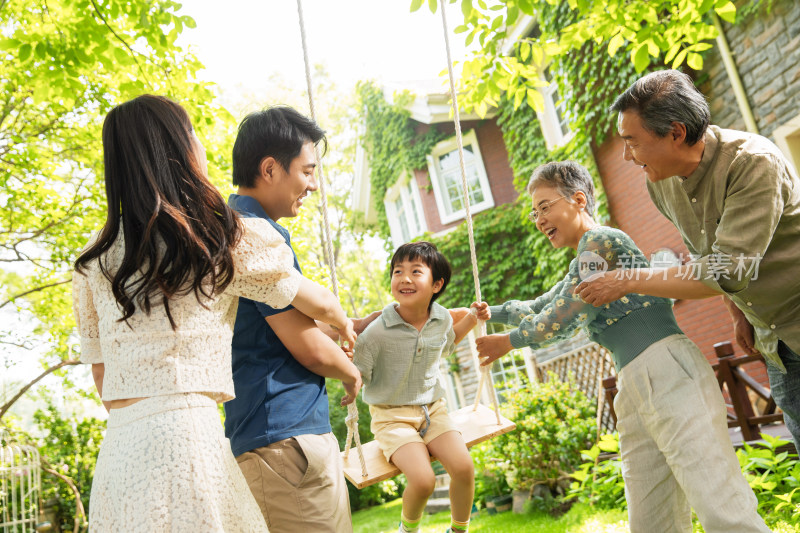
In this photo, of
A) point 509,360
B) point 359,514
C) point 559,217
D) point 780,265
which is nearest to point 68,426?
point 359,514

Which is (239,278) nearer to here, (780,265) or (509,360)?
(780,265)

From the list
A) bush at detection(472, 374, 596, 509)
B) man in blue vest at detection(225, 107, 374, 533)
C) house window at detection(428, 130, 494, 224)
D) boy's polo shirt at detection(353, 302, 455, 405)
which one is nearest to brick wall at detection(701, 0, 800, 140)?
bush at detection(472, 374, 596, 509)

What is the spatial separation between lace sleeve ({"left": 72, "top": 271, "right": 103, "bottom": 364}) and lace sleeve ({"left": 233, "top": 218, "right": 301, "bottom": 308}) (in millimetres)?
383

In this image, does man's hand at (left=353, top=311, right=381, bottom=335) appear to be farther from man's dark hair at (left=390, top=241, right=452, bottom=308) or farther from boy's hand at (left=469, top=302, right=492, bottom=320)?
boy's hand at (left=469, top=302, right=492, bottom=320)

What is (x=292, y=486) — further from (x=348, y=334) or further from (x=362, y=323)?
(x=362, y=323)

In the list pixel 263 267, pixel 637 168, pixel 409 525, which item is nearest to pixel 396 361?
pixel 409 525

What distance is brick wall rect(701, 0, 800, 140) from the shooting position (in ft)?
18.8

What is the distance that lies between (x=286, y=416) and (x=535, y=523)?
4.42m

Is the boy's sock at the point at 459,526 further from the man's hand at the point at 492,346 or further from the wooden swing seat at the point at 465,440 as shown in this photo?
the man's hand at the point at 492,346

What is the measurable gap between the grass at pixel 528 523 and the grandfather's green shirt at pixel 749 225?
89.5 inches

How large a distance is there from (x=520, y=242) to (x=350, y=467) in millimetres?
10123

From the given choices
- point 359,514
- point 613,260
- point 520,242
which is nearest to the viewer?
point 613,260

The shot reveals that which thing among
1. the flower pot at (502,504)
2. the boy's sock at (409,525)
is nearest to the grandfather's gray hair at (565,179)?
the boy's sock at (409,525)

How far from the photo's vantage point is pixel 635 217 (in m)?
8.34
